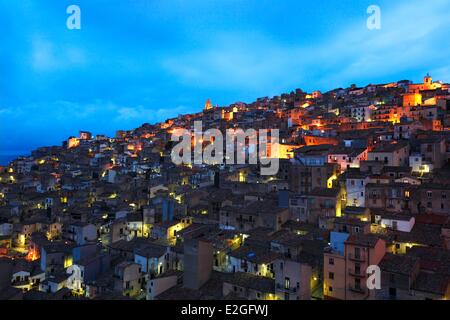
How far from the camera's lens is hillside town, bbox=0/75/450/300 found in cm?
1923

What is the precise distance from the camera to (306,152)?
3897cm

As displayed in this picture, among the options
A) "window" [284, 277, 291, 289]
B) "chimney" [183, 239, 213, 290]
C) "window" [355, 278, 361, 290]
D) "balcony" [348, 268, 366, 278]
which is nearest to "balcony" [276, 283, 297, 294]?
"window" [284, 277, 291, 289]

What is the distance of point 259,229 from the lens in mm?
27031

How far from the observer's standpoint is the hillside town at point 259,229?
1923cm

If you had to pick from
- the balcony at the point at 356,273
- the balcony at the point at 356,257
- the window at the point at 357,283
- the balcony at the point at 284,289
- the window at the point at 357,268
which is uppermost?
the balcony at the point at 356,257

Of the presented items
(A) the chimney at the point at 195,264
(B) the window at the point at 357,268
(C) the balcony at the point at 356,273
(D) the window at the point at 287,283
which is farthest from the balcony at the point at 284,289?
(A) the chimney at the point at 195,264

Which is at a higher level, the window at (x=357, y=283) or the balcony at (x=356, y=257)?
the balcony at (x=356, y=257)

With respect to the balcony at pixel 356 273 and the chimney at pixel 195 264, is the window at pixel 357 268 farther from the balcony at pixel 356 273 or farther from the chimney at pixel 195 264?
the chimney at pixel 195 264

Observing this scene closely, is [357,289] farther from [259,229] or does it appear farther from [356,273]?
[259,229]

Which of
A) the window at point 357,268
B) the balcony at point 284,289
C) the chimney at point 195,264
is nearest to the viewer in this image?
the window at point 357,268

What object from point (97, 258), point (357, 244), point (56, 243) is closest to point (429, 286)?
point (357, 244)

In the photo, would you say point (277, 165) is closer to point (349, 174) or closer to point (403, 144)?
point (349, 174)

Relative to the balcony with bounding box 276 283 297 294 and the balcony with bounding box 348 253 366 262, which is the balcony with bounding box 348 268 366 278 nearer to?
the balcony with bounding box 348 253 366 262

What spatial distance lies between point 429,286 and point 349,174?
49.4 ft
